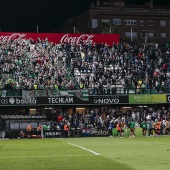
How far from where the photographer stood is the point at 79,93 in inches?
2207

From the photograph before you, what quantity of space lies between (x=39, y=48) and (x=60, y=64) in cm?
434

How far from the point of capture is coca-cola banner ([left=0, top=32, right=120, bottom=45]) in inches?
2566

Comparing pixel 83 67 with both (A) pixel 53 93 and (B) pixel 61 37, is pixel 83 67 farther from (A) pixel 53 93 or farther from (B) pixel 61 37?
(B) pixel 61 37

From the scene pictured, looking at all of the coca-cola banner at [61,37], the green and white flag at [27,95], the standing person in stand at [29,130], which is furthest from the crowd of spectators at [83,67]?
the standing person in stand at [29,130]

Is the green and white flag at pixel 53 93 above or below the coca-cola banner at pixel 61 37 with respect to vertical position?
below

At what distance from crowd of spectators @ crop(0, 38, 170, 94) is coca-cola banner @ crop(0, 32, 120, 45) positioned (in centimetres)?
87

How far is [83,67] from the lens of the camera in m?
61.0

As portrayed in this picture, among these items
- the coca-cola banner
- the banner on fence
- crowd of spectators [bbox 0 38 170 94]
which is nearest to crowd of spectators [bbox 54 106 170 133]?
the banner on fence

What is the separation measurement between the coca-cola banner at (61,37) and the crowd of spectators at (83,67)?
0.87 metres

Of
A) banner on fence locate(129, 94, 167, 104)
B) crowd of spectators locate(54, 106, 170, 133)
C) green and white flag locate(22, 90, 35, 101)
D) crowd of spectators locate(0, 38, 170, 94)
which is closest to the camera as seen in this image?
crowd of spectators locate(54, 106, 170, 133)

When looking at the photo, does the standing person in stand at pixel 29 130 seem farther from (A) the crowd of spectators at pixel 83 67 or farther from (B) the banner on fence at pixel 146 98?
(B) the banner on fence at pixel 146 98

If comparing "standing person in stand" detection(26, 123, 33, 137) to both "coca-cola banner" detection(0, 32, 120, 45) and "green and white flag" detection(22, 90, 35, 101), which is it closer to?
"green and white flag" detection(22, 90, 35, 101)

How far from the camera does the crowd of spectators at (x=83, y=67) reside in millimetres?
56781

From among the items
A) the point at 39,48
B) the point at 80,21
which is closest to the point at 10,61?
the point at 39,48
